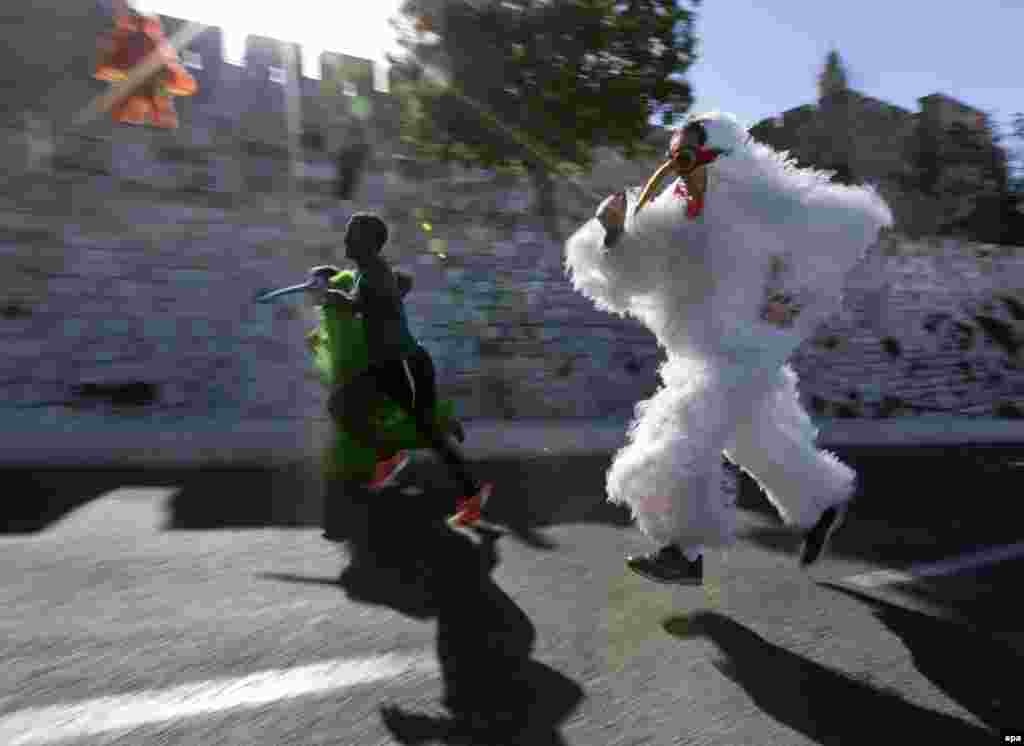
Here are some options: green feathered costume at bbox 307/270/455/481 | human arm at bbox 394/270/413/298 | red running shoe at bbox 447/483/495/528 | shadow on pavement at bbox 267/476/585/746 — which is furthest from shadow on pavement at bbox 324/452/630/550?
human arm at bbox 394/270/413/298

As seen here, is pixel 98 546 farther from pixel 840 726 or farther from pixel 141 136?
pixel 141 136

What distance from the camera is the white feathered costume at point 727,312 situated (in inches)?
142

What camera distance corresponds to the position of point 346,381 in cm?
521

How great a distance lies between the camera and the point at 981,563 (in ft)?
15.7

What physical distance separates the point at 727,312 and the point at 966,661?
5.01ft

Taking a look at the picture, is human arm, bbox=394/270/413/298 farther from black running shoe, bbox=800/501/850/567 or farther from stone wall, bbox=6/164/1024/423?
stone wall, bbox=6/164/1024/423

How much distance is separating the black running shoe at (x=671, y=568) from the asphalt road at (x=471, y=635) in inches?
5.9

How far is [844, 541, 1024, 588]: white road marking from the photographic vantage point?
434cm

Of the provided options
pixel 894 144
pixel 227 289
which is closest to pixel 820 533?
pixel 227 289

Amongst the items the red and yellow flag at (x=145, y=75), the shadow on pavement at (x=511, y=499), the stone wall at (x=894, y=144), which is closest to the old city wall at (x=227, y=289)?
the red and yellow flag at (x=145, y=75)

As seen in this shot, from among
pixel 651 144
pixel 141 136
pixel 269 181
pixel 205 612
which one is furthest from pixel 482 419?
pixel 205 612

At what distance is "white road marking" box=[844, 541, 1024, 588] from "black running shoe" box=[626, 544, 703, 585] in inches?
41.9

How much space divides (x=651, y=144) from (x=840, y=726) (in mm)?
12572

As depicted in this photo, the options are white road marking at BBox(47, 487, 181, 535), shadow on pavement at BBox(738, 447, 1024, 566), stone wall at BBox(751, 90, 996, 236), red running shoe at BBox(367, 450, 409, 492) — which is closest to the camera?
white road marking at BBox(47, 487, 181, 535)
